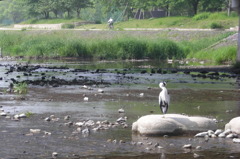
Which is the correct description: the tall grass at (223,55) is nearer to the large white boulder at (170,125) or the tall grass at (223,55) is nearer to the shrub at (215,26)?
the shrub at (215,26)

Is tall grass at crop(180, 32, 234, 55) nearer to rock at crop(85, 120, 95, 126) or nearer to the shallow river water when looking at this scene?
the shallow river water

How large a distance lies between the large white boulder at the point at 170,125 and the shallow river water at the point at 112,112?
25cm

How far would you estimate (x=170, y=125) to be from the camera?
17422 mm

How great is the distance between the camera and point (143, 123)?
17.4 metres

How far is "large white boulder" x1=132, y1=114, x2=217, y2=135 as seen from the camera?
677 inches

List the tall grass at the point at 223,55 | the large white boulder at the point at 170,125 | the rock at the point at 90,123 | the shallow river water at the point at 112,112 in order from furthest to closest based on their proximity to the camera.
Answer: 1. the tall grass at the point at 223,55
2. the rock at the point at 90,123
3. the large white boulder at the point at 170,125
4. the shallow river water at the point at 112,112

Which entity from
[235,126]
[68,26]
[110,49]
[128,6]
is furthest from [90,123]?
[128,6]

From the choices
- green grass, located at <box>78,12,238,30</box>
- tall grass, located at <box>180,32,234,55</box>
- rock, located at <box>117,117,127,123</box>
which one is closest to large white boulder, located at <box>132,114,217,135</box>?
rock, located at <box>117,117,127,123</box>

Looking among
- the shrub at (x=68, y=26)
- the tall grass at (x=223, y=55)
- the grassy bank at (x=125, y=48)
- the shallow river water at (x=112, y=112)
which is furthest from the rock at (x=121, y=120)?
the shrub at (x=68, y=26)

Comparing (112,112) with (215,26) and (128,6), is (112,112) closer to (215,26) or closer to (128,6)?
(215,26)

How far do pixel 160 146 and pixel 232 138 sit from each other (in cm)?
238

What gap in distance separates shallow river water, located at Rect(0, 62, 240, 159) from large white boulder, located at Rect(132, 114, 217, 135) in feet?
0.81

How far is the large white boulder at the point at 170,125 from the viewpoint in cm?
1720

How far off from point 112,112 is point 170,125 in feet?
16.5
